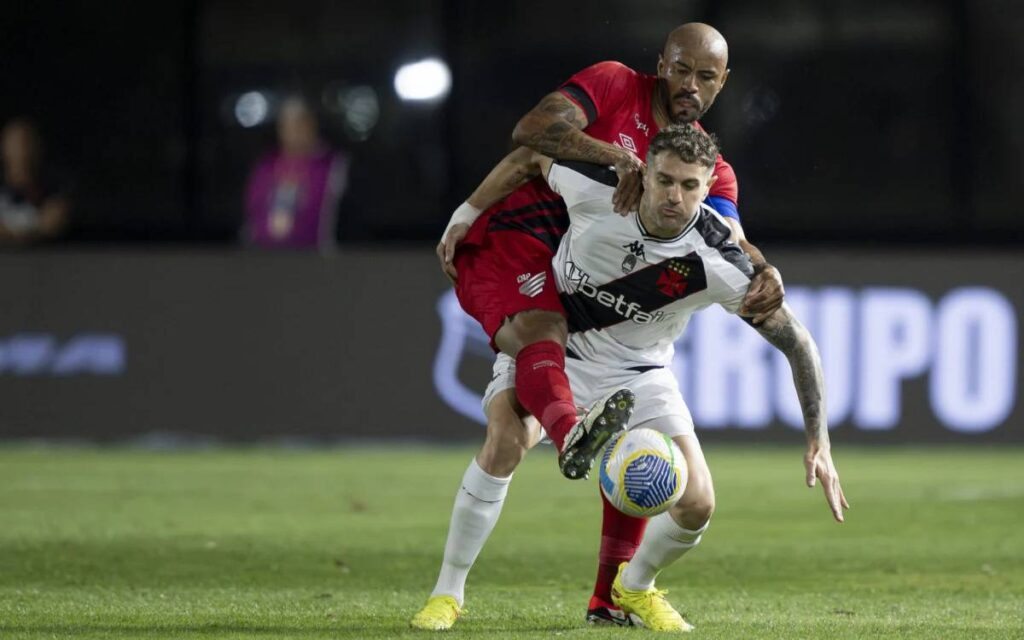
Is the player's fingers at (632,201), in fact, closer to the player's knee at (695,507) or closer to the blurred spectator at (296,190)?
the player's knee at (695,507)

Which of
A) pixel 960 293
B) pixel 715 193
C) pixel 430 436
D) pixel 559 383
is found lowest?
pixel 430 436

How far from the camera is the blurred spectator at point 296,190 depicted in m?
14.2

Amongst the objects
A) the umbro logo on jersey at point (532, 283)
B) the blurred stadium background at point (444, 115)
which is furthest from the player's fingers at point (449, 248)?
the blurred stadium background at point (444, 115)

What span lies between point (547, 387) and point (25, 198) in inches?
357

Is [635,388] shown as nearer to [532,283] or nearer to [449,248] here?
[532,283]

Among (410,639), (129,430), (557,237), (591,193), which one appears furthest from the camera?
(129,430)

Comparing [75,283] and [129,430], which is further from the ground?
[75,283]

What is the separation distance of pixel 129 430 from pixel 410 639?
793 cm

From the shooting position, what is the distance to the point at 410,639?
568 centimetres

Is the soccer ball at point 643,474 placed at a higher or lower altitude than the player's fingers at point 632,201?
lower

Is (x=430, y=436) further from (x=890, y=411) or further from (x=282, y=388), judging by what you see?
(x=890, y=411)

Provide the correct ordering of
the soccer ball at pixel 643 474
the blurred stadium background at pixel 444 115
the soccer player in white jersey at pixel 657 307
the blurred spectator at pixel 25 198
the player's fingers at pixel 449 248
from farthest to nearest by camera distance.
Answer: the blurred stadium background at pixel 444 115
the blurred spectator at pixel 25 198
the player's fingers at pixel 449 248
the soccer player in white jersey at pixel 657 307
the soccer ball at pixel 643 474

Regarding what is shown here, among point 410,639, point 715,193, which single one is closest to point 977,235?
point 715,193

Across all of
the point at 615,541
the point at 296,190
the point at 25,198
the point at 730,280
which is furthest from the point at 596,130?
the point at 25,198
